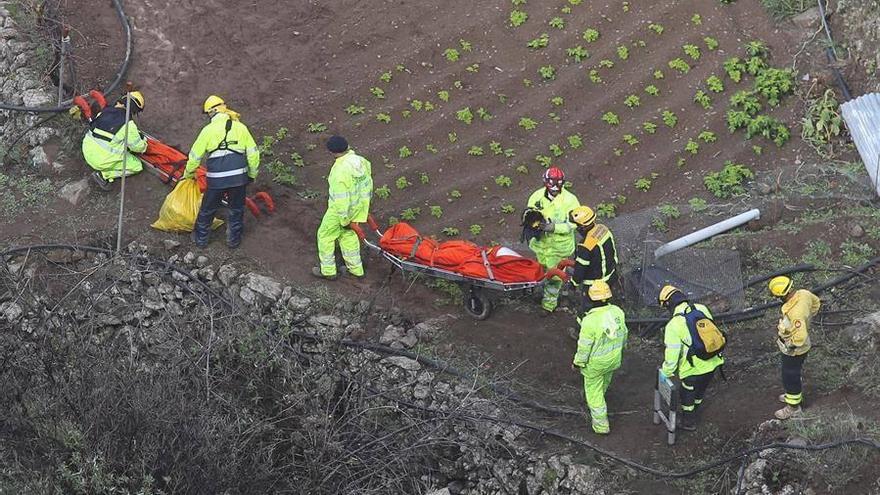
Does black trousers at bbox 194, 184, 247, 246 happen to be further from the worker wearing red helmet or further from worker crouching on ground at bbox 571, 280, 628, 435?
worker crouching on ground at bbox 571, 280, 628, 435

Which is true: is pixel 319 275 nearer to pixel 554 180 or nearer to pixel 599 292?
pixel 554 180

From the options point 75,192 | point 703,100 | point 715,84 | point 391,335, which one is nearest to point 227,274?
point 391,335

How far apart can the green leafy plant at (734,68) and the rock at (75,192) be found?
7.74 m

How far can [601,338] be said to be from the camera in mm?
11492

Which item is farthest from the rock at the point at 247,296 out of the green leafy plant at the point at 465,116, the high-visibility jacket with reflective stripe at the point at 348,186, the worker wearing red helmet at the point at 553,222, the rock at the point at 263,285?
the green leafy plant at the point at 465,116

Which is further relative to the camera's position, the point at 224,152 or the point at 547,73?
the point at 547,73

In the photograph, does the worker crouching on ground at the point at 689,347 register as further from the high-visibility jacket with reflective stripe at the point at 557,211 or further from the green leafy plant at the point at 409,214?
the green leafy plant at the point at 409,214

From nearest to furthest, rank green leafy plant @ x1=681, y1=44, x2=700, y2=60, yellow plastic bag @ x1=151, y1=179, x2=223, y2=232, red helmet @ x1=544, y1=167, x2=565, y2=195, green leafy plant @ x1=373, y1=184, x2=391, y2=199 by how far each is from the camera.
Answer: red helmet @ x1=544, y1=167, x2=565, y2=195 → yellow plastic bag @ x1=151, y1=179, x2=223, y2=232 → green leafy plant @ x1=373, y1=184, x2=391, y2=199 → green leafy plant @ x1=681, y1=44, x2=700, y2=60

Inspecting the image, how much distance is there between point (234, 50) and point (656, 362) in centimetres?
682

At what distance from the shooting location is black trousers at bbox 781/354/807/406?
37.9 feet

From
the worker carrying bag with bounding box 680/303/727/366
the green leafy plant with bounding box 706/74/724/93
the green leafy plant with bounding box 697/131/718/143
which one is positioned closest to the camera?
the worker carrying bag with bounding box 680/303/727/366

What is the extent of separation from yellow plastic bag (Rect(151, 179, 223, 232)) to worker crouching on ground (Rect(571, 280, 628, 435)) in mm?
4501

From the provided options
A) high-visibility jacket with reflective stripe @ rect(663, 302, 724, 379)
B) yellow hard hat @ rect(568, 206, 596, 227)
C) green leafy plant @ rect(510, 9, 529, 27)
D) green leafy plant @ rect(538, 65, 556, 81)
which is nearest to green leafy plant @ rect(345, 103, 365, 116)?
green leafy plant @ rect(538, 65, 556, 81)

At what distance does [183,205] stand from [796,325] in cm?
641
